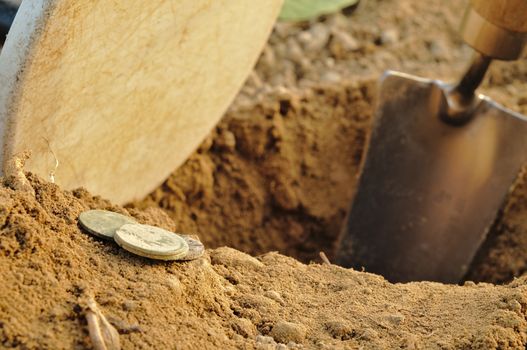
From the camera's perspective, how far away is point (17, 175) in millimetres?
1583

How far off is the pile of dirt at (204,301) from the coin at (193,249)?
17 mm

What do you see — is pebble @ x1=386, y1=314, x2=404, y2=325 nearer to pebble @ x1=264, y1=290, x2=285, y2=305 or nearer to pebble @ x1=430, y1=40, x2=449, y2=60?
pebble @ x1=264, y1=290, x2=285, y2=305

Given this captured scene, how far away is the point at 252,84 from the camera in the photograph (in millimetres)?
2926

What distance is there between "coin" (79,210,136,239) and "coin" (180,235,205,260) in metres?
0.12

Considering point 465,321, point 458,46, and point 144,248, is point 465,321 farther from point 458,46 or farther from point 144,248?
point 458,46

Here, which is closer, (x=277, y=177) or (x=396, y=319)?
(x=396, y=319)

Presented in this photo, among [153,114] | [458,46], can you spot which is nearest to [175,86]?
[153,114]

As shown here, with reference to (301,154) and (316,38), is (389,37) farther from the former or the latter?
(301,154)

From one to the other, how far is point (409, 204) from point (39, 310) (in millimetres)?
1541

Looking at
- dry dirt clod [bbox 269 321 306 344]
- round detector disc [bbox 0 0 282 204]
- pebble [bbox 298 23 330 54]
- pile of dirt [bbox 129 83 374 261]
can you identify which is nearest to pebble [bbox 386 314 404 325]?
dry dirt clod [bbox 269 321 306 344]

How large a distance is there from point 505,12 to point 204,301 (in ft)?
3.96

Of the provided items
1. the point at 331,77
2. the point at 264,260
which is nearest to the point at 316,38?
the point at 331,77

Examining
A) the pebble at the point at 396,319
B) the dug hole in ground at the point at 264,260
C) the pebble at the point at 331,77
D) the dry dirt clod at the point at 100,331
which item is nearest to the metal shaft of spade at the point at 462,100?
the dug hole in ground at the point at 264,260

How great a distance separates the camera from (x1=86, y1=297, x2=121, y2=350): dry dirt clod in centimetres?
127
